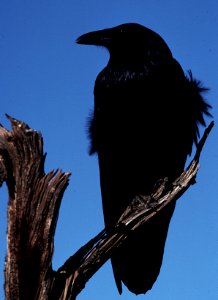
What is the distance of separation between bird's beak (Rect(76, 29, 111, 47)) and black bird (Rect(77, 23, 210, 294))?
0.01 meters

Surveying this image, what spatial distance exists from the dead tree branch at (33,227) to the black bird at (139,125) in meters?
1.80

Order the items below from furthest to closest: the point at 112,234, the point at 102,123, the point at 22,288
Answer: the point at 102,123 → the point at 112,234 → the point at 22,288

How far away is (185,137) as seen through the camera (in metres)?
5.34

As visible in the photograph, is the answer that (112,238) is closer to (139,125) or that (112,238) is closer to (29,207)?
(29,207)

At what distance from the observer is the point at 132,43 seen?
5.55 meters

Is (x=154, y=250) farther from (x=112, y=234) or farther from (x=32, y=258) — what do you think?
(x=32, y=258)

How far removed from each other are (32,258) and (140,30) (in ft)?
10.7

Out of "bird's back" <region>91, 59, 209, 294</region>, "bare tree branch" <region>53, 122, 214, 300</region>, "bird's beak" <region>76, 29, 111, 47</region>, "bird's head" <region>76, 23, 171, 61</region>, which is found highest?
"bird's beak" <region>76, 29, 111, 47</region>

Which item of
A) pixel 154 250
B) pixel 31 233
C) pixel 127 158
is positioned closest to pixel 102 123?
pixel 127 158

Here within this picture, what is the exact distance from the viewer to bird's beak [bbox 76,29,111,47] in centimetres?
564

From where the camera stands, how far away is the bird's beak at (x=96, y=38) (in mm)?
5637

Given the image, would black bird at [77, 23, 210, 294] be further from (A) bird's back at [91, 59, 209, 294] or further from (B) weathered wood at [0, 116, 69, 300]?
(B) weathered wood at [0, 116, 69, 300]

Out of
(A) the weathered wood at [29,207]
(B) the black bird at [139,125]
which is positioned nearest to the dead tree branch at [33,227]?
(A) the weathered wood at [29,207]

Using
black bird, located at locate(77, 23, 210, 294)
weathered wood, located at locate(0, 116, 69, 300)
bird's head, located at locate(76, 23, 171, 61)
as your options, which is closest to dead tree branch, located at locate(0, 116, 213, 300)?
weathered wood, located at locate(0, 116, 69, 300)
